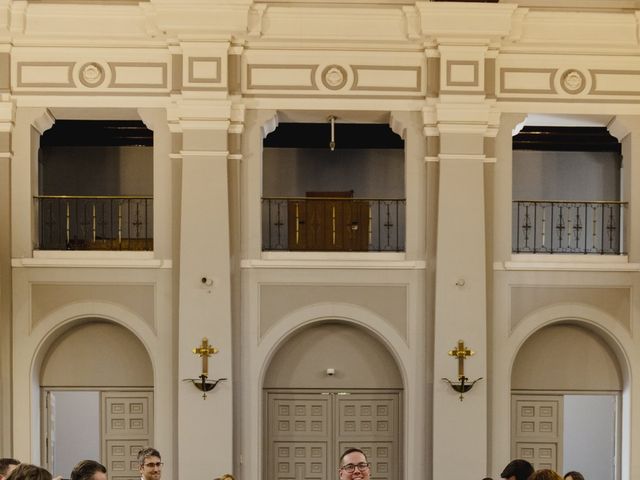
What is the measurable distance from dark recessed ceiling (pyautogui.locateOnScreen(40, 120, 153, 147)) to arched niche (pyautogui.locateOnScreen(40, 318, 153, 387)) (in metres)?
3.51

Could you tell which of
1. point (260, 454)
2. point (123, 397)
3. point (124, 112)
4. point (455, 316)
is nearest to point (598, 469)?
point (455, 316)

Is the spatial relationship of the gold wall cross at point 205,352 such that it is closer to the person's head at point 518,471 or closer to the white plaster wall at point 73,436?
the white plaster wall at point 73,436

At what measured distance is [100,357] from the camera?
13.1 m

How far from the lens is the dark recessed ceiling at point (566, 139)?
15133 mm

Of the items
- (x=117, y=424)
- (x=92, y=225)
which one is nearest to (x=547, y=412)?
(x=117, y=424)

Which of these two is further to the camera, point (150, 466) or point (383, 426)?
point (383, 426)

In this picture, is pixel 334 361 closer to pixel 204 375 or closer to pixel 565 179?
pixel 204 375

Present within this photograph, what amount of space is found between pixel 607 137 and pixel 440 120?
422 cm

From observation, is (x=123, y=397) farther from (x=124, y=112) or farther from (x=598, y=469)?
(x=598, y=469)

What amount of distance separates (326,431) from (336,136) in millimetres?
4847

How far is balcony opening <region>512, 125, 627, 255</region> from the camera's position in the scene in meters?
15.1

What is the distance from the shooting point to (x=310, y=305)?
1266 centimetres

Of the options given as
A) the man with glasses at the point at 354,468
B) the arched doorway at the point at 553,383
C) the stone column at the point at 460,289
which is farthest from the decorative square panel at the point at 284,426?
the man with glasses at the point at 354,468

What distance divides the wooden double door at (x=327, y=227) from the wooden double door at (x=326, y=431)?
211 centimetres
